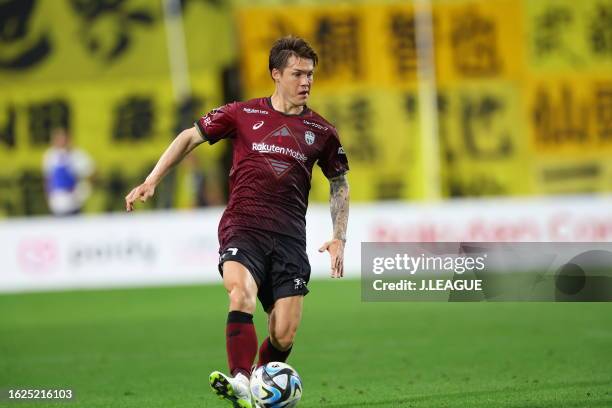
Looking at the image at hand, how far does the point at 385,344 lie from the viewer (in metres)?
12.6

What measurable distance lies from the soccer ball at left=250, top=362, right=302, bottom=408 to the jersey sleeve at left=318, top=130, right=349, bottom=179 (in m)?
1.54

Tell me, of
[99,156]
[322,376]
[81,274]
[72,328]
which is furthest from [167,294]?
[322,376]

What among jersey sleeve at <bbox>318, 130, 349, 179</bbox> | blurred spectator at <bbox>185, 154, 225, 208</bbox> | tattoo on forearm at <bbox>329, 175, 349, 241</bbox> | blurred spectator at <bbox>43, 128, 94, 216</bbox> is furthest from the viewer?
blurred spectator at <bbox>185, 154, 225, 208</bbox>

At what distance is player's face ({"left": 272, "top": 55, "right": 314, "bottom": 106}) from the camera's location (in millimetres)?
8203

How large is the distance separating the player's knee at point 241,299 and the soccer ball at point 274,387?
16.2 inches

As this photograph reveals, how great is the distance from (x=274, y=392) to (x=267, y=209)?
1.28 m

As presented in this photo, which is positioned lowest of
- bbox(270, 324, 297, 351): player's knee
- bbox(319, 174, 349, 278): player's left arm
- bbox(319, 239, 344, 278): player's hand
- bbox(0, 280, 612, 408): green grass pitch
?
bbox(0, 280, 612, 408): green grass pitch

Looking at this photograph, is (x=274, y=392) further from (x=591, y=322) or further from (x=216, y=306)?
(x=216, y=306)

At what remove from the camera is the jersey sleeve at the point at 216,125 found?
330 inches

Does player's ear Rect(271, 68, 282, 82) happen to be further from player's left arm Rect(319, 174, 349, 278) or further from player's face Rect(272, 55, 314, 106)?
player's left arm Rect(319, 174, 349, 278)

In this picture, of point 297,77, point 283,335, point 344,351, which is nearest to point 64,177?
point 344,351

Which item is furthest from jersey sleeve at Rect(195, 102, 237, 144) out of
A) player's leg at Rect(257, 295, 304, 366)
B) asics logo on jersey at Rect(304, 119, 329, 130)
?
player's leg at Rect(257, 295, 304, 366)

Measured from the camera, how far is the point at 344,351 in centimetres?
1212

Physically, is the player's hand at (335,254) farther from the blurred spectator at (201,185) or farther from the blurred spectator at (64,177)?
the blurred spectator at (201,185)
